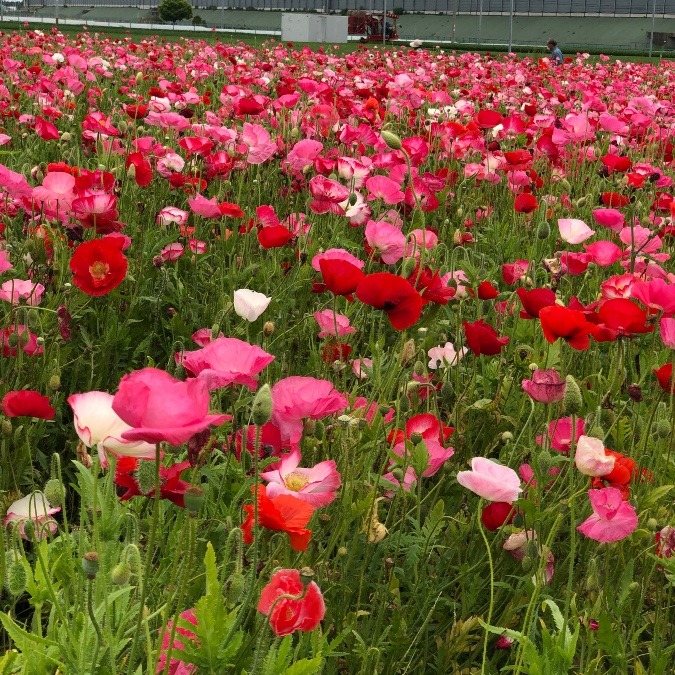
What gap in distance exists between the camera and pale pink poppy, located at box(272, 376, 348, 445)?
1281 mm

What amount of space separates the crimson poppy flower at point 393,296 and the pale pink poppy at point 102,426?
1.90 feet

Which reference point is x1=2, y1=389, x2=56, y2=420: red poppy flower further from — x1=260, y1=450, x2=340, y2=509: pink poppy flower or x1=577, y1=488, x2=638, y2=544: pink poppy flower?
x1=577, y1=488, x2=638, y2=544: pink poppy flower

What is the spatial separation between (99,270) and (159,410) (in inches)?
40.7

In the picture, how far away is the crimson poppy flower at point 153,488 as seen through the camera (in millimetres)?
1127

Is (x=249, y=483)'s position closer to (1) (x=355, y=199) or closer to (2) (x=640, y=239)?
(1) (x=355, y=199)

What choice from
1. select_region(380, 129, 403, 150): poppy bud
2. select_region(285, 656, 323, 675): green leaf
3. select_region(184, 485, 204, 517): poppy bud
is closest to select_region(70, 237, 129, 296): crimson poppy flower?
select_region(380, 129, 403, 150): poppy bud

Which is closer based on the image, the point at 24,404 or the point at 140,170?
the point at 24,404

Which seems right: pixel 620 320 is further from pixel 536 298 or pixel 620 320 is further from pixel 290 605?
pixel 290 605

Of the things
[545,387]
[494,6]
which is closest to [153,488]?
[545,387]

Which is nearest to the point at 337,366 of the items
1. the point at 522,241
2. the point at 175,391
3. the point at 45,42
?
Answer: the point at 175,391

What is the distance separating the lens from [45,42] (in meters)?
9.09

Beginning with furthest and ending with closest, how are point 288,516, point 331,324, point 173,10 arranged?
point 173,10, point 331,324, point 288,516

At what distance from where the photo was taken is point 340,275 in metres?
1.60

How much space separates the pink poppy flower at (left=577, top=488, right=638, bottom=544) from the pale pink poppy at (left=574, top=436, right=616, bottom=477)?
0.03 meters
